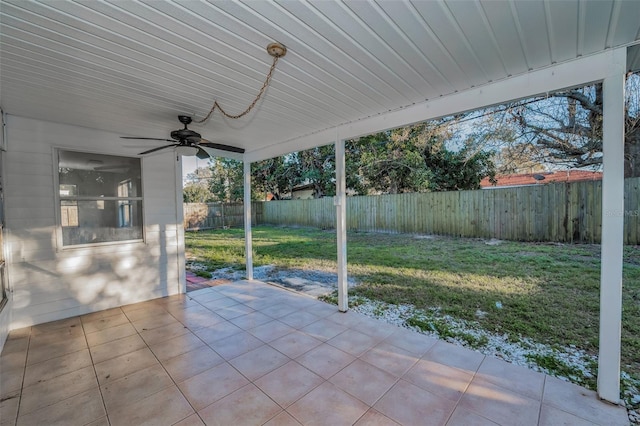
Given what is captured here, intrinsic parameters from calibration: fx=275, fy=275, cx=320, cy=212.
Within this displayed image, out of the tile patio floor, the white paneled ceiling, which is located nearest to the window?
the white paneled ceiling

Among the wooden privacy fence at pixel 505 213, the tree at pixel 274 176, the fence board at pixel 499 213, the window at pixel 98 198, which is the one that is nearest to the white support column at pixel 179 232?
the window at pixel 98 198

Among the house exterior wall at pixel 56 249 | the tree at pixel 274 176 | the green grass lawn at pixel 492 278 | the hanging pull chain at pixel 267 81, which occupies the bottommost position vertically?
the green grass lawn at pixel 492 278

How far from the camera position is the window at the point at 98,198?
3324mm

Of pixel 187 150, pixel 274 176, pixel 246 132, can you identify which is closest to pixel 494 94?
pixel 246 132

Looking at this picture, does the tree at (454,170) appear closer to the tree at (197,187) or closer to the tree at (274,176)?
the tree at (274,176)

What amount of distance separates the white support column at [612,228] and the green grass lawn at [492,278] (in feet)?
1.68

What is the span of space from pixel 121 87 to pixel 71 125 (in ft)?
5.66

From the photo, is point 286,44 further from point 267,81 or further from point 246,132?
point 246,132

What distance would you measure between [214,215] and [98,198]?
948cm

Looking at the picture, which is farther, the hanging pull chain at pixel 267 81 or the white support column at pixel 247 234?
the white support column at pixel 247 234

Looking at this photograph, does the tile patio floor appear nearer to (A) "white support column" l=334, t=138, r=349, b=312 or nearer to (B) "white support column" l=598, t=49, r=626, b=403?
(B) "white support column" l=598, t=49, r=626, b=403

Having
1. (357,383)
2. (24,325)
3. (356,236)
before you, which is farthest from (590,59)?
(356,236)

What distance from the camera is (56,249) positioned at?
321cm

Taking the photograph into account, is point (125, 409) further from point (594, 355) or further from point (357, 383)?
point (594, 355)
